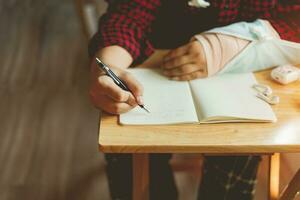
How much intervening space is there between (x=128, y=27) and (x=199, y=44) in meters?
0.17

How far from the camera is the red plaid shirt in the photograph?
3.15 feet

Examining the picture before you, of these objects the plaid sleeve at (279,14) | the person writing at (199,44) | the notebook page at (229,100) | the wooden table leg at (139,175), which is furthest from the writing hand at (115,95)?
the plaid sleeve at (279,14)

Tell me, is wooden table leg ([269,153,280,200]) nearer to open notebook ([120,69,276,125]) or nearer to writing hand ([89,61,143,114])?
open notebook ([120,69,276,125])

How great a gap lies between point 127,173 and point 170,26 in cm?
39

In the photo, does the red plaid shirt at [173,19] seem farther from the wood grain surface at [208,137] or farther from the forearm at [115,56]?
the wood grain surface at [208,137]

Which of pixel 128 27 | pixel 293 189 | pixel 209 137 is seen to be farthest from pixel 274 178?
pixel 128 27

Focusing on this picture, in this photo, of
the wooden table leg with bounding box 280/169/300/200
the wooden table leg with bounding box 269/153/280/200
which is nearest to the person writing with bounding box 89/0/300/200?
the wooden table leg with bounding box 269/153/280/200

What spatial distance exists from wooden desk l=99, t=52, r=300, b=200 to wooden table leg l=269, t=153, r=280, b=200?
25 centimetres

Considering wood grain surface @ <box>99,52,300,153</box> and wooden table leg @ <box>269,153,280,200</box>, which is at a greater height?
wood grain surface @ <box>99,52,300,153</box>

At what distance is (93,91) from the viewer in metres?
0.84

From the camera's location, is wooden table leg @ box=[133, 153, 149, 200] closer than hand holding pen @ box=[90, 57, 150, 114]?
No

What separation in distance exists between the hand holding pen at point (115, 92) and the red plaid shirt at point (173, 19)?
13cm

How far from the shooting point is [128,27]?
994 mm

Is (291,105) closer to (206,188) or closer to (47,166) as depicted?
(206,188)
